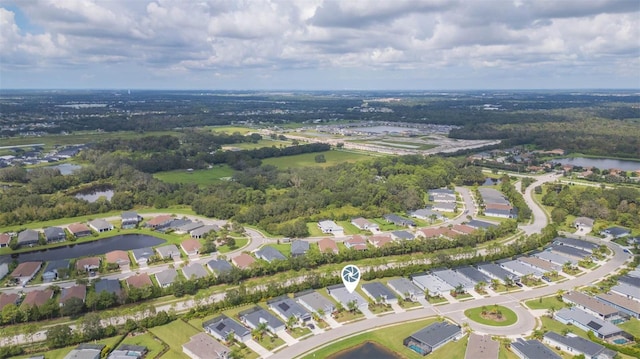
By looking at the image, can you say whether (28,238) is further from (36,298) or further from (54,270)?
(36,298)

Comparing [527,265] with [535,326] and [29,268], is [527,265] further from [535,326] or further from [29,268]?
[29,268]

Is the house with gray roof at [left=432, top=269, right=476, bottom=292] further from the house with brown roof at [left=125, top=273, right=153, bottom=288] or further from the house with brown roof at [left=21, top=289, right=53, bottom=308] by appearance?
the house with brown roof at [left=21, top=289, right=53, bottom=308]

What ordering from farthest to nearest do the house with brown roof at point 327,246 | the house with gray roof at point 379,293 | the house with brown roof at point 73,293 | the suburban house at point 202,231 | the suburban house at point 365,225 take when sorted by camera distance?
1. the suburban house at point 365,225
2. the suburban house at point 202,231
3. the house with brown roof at point 327,246
4. the house with gray roof at point 379,293
5. the house with brown roof at point 73,293

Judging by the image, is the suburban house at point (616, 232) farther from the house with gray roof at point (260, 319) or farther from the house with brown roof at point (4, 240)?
the house with brown roof at point (4, 240)

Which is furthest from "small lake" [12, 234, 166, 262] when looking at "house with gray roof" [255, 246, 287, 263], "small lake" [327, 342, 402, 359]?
"small lake" [327, 342, 402, 359]

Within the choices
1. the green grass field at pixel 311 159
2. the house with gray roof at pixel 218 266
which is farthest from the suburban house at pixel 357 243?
the green grass field at pixel 311 159

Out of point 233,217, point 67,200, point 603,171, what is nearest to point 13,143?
point 67,200
